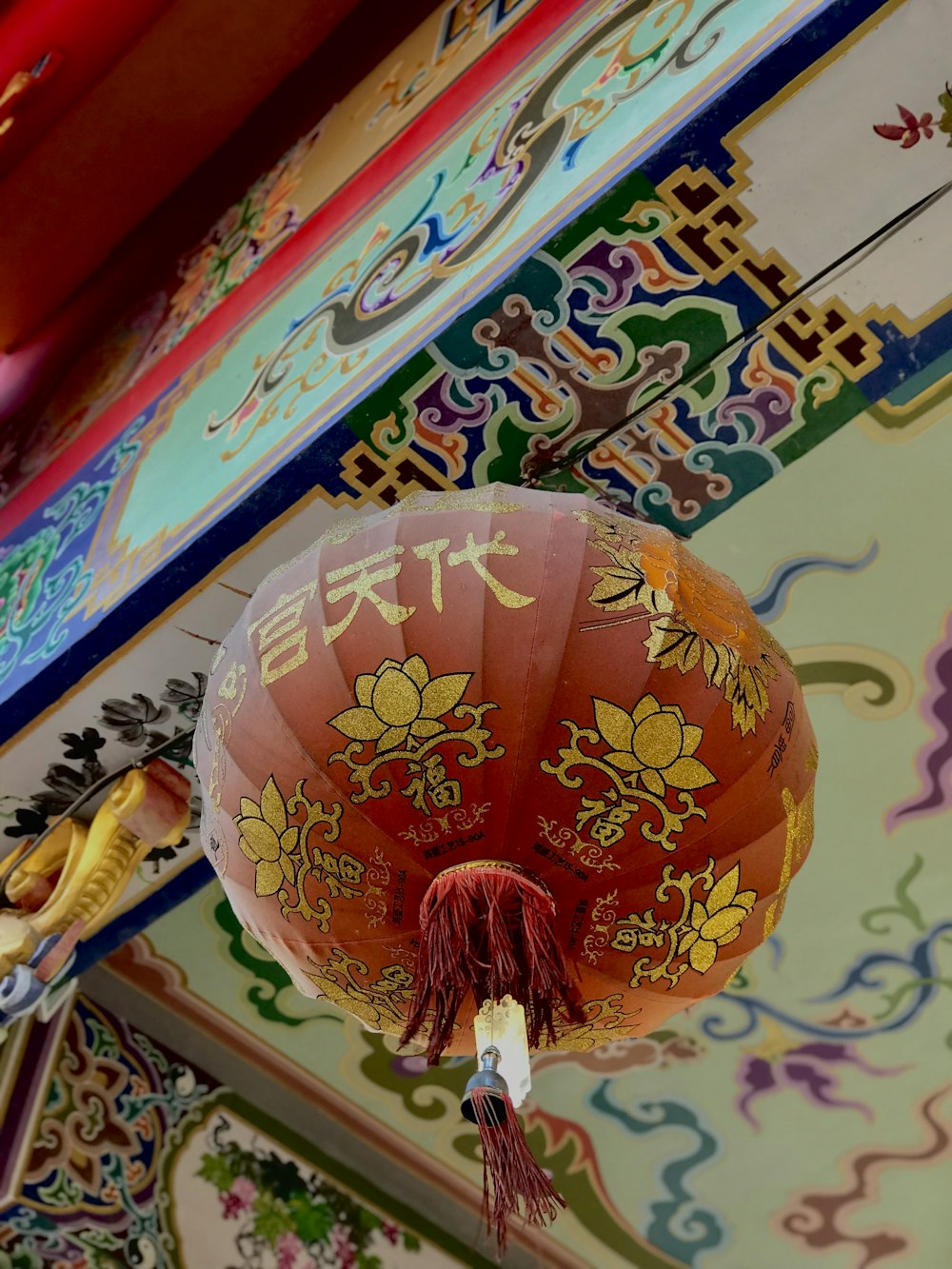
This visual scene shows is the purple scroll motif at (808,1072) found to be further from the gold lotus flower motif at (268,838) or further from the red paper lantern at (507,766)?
the gold lotus flower motif at (268,838)

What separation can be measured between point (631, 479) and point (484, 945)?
92 cm

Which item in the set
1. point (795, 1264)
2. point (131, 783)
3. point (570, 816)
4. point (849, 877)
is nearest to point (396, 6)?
point (131, 783)

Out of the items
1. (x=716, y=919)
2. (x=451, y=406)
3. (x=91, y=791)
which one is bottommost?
(x=716, y=919)

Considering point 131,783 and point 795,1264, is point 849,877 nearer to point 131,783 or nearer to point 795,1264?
point 795,1264

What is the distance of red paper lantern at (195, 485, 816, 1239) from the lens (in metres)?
1.66

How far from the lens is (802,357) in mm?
2242

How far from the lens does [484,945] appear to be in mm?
1742

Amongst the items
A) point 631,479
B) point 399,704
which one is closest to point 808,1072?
point 631,479

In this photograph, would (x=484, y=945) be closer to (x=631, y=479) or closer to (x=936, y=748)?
(x=631, y=479)

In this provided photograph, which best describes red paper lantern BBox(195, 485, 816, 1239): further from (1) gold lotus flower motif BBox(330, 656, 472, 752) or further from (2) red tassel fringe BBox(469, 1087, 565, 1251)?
(2) red tassel fringe BBox(469, 1087, 565, 1251)

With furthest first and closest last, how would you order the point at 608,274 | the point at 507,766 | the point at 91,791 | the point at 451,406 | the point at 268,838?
1. the point at 91,791
2. the point at 451,406
3. the point at 608,274
4. the point at 268,838
5. the point at 507,766

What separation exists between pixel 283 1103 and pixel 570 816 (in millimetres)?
1880

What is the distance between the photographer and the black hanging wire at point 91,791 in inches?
102

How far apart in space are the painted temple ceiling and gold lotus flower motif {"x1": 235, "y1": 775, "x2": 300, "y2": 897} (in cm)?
69
